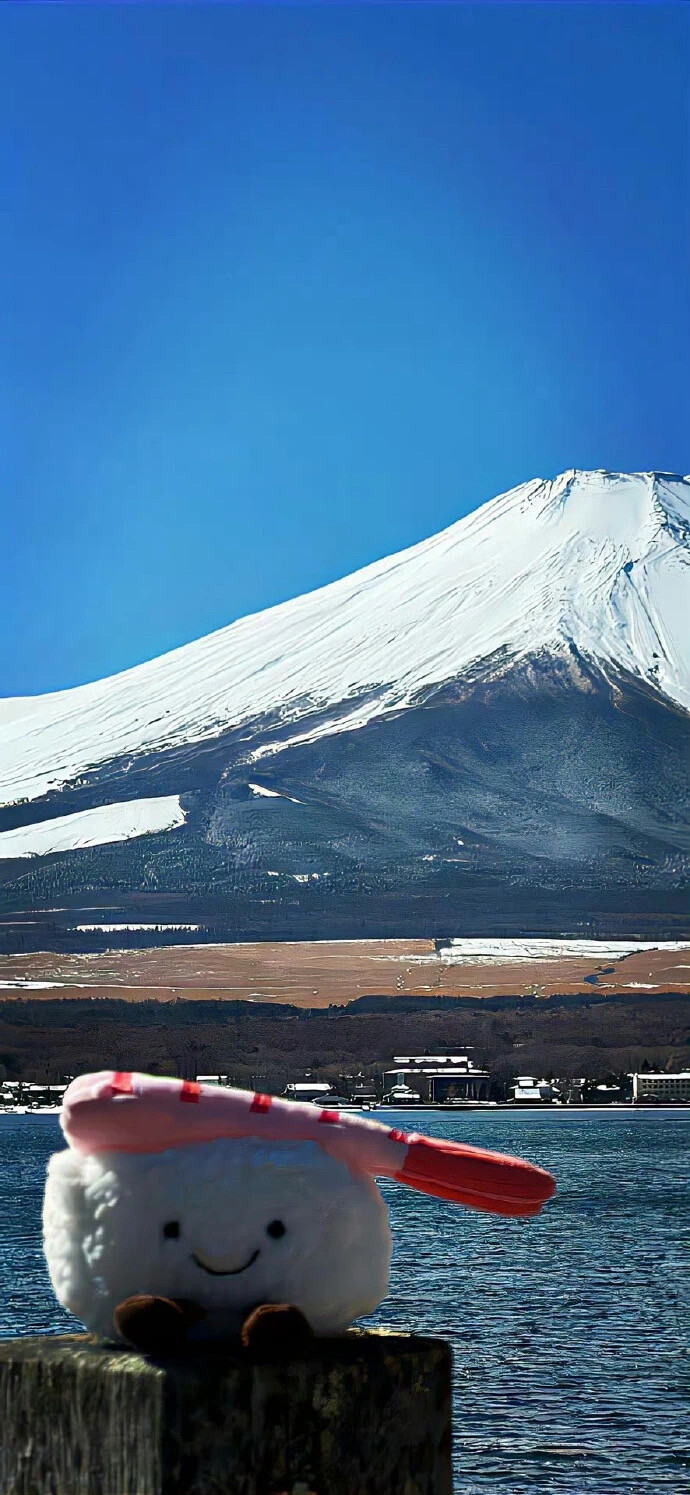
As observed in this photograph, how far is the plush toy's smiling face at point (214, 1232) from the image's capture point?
1605mm

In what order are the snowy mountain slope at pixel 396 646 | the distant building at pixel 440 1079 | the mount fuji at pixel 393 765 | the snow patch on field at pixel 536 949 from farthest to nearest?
the snowy mountain slope at pixel 396 646 → the mount fuji at pixel 393 765 → the snow patch on field at pixel 536 949 → the distant building at pixel 440 1079

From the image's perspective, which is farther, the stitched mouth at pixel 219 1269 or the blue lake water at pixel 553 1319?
the blue lake water at pixel 553 1319

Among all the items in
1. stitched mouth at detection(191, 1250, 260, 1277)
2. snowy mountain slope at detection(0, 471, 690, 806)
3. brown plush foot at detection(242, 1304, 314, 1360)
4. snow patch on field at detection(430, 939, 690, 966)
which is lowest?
brown plush foot at detection(242, 1304, 314, 1360)

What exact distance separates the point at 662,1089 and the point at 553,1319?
188ft

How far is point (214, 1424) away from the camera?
140 cm

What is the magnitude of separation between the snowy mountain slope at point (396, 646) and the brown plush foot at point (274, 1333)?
120805mm

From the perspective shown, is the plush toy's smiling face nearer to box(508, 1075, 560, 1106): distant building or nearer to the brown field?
box(508, 1075, 560, 1106): distant building

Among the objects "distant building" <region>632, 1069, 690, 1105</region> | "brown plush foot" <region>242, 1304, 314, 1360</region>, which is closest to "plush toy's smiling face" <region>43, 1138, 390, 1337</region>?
"brown plush foot" <region>242, 1304, 314, 1360</region>

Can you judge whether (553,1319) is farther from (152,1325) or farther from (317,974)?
(317,974)

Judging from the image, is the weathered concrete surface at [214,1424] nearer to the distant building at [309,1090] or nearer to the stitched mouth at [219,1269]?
the stitched mouth at [219,1269]

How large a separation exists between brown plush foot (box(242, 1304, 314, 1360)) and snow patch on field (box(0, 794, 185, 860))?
118530 mm

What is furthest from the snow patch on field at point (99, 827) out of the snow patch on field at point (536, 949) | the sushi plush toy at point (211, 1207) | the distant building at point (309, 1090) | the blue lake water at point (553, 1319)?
the sushi plush toy at point (211, 1207)

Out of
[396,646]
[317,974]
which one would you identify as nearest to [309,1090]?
[317,974]

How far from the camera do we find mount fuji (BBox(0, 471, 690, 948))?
4530 inches
